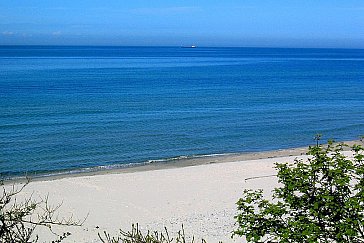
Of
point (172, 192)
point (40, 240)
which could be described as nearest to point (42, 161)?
point (172, 192)

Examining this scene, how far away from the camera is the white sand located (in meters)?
15.7

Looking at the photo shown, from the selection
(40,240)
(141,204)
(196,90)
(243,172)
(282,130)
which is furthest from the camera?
(196,90)

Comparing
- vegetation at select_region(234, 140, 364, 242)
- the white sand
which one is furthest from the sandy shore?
vegetation at select_region(234, 140, 364, 242)

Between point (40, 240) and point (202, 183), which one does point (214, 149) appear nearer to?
point (202, 183)

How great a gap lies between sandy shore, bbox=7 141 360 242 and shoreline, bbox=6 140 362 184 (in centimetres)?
31

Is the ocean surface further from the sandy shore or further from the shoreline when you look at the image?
the sandy shore

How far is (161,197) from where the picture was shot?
19.1 m

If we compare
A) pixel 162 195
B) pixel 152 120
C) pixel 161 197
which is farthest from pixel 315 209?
pixel 152 120

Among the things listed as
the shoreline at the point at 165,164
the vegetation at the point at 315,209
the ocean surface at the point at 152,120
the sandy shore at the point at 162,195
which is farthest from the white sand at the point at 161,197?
the vegetation at the point at 315,209

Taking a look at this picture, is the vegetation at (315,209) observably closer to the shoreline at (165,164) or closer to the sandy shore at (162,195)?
the sandy shore at (162,195)

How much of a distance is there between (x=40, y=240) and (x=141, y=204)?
4589 mm

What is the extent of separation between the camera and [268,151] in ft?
96.0

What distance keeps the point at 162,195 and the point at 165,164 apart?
662cm

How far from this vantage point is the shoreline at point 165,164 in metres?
23.5
